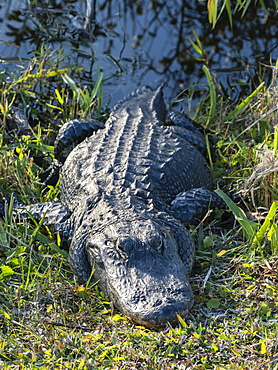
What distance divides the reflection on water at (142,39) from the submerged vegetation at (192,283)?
1534 millimetres

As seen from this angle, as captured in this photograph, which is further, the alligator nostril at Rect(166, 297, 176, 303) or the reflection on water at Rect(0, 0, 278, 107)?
the reflection on water at Rect(0, 0, 278, 107)

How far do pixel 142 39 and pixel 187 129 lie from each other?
2679 millimetres

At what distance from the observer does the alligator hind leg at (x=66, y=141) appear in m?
4.79

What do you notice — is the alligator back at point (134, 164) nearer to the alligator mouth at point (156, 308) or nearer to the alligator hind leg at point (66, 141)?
the alligator hind leg at point (66, 141)

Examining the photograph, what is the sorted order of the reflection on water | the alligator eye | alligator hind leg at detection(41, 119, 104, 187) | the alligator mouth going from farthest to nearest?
the reflection on water < alligator hind leg at detection(41, 119, 104, 187) < the alligator eye < the alligator mouth

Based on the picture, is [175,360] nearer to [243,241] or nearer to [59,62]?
[243,241]

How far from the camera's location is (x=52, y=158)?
4996 millimetres

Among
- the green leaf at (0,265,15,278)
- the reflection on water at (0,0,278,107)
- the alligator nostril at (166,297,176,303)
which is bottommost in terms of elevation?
the green leaf at (0,265,15,278)

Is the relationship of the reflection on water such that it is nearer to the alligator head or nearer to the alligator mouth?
the alligator head

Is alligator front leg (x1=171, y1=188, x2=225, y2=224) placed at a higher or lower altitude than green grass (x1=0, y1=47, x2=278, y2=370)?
higher

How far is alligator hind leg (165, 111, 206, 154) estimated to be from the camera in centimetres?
487

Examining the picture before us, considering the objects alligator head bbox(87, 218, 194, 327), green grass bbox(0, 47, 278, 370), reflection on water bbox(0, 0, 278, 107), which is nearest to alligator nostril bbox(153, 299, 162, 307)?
alligator head bbox(87, 218, 194, 327)

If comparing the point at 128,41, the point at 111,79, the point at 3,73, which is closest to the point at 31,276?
the point at 3,73

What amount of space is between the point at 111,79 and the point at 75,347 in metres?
4.25
